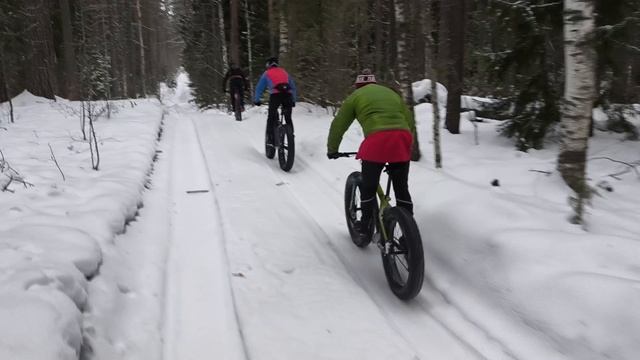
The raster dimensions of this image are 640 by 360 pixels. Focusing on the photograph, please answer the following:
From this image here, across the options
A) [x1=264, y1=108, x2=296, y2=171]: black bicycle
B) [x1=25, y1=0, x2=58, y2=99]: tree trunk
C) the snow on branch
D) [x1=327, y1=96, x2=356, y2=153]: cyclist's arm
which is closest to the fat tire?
[x1=264, y1=108, x2=296, y2=171]: black bicycle

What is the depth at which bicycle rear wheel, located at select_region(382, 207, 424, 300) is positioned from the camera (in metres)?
4.15

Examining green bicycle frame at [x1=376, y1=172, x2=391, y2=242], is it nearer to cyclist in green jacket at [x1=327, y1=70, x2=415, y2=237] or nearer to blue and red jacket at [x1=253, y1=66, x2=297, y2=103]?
cyclist in green jacket at [x1=327, y1=70, x2=415, y2=237]

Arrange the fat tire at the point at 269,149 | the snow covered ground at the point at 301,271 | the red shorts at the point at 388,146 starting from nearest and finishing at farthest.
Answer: the snow covered ground at the point at 301,271 < the red shorts at the point at 388,146 < the fat tire at the point at 269,149

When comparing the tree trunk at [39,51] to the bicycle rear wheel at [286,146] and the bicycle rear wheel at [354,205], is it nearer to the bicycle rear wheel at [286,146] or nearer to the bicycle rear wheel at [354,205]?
the bicycle rear wheel at [286,146]

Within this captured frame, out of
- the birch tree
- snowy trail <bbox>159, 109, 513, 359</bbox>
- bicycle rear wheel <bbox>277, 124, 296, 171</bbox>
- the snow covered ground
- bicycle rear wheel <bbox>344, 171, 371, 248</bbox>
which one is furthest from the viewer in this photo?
bicycle rear wheel <bbox>277, 124, 296, 171</bbox>

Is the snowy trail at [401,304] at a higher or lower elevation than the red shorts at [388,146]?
lower

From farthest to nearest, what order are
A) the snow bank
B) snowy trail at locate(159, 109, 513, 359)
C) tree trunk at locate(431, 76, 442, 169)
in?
1. tree trunk at locate(431, 76, 442, 169)
2. snowy trail at locate(159, 109, 513, 359)
3. the snow bank

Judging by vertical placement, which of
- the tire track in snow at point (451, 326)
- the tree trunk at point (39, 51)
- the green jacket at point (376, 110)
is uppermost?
the tree trunk at point (39, 51)

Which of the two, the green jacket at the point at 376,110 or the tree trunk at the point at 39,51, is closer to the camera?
the green jacket at the point at 376,110

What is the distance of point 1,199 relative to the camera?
5.68m

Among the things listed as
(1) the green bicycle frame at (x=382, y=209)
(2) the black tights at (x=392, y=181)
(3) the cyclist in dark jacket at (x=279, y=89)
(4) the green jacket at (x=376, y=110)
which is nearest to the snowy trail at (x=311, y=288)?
(1) the green bicycle frame at (x=382, y=209)

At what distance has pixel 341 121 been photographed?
16.5 ft

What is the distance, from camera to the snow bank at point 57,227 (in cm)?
293

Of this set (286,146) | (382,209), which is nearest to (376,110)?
(382,209)
